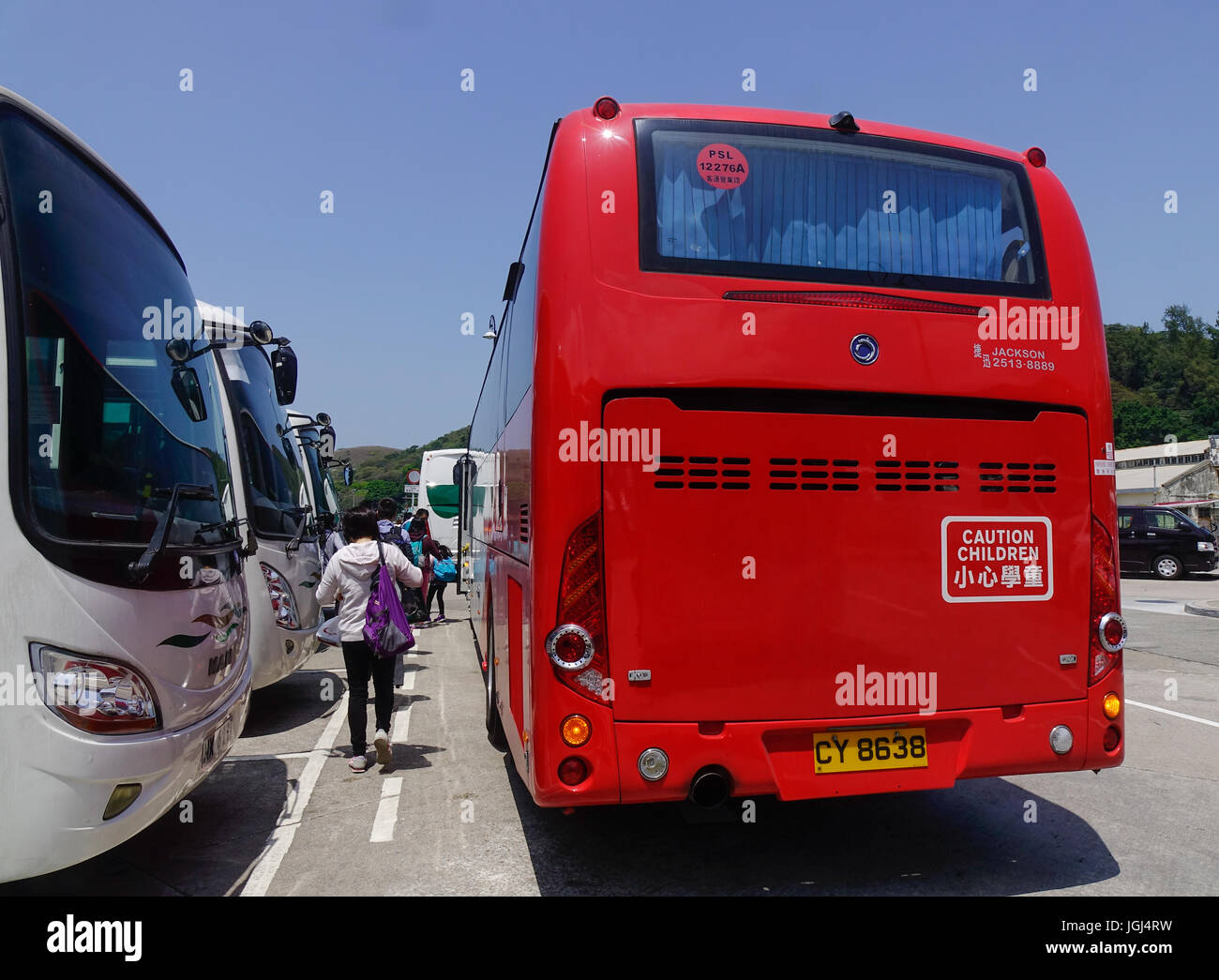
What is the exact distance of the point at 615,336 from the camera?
12.7 ft

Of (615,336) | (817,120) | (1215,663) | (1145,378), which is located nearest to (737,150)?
(817,120)

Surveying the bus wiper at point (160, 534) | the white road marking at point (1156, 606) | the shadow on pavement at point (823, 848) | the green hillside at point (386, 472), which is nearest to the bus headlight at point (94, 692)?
the bus wiper at point (160, 534)

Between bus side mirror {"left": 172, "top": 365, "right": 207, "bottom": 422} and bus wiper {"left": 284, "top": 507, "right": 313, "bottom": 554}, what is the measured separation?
12.2ft

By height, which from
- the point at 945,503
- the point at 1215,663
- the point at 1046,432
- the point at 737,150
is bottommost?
the point at 1215,663

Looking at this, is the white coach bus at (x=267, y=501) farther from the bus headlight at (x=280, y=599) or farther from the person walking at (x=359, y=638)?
the person walking at (x=359, y=638)

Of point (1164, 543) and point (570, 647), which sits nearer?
point (570, 647)

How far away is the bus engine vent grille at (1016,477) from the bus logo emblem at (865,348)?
2.34 ft

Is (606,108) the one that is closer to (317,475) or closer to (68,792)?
(68,792)

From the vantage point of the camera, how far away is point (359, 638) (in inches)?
256

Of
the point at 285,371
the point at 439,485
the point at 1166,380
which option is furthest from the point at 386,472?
the point at 285,371

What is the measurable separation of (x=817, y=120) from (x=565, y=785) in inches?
127

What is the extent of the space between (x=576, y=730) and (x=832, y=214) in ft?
8.33

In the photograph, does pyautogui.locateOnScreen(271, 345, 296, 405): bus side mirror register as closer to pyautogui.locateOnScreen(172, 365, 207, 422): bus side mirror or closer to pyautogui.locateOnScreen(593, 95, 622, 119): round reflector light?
pyautogui.locateOnScreen(172, 365, 207, 422): bus side mirror
